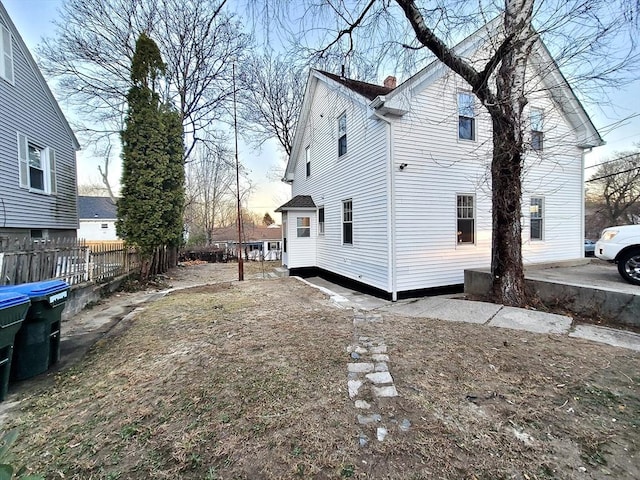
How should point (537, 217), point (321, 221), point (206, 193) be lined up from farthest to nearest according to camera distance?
point (206, 193) < point (321, 221) < point (537, 217)

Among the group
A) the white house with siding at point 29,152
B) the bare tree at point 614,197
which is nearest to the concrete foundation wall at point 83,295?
the white house with siding at point 29,152

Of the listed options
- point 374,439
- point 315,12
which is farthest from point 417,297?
point 315,12

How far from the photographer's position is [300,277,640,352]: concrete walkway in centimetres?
426

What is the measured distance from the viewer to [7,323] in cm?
270

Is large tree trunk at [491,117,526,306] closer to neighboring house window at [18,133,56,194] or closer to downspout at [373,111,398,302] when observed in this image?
downspout at [373,111,398,302]

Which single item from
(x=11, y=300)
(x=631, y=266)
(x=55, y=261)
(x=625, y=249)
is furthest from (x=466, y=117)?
(x=55, y=261)

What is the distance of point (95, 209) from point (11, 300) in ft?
129

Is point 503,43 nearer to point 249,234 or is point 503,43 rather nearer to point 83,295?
point 83,295

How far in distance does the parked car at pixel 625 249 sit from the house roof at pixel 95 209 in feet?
132

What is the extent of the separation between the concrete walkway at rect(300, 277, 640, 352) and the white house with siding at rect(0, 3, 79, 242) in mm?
10817

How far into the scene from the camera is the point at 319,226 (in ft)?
37.6

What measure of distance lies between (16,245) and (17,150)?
6.94m

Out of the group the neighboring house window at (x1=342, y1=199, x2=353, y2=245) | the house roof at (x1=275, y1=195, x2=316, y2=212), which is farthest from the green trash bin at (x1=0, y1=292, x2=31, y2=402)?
the house roof at (x1=275, y1=195, x2=316, y2=212)

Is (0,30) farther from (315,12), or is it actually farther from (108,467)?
(108,467)
